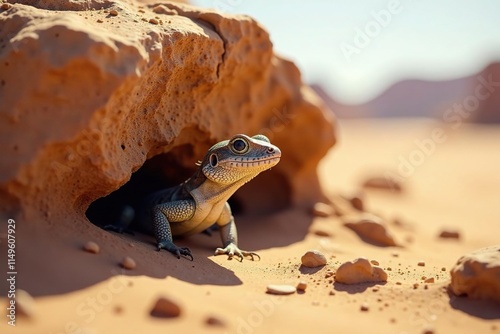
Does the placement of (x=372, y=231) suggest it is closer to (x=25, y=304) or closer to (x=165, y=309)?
(x=165, y=309)

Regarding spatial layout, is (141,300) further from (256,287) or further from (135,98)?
(135,98)

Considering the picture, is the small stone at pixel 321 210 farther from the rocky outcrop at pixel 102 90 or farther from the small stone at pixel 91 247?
the small stone at pixel 91 247

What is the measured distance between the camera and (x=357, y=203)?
1064 centimetres

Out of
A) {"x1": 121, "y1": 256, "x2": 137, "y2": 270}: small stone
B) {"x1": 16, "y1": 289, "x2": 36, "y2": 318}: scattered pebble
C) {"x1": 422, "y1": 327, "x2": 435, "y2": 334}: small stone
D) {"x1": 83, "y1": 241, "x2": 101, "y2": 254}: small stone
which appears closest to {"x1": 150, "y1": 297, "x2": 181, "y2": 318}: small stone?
{"x1": 121, "y1": 256, "x2": 137, "y2": 270}: small stone

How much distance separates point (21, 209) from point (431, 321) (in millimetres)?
3674

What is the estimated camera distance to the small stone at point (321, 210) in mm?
9109

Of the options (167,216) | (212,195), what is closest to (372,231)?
(212,195)

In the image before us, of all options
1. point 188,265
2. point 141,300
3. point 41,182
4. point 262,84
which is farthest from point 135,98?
point 262,84

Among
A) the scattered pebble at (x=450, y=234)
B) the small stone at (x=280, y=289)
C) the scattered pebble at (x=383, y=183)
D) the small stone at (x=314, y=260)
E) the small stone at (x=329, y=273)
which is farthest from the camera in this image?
the scattered pebble at (x=383, y=183)

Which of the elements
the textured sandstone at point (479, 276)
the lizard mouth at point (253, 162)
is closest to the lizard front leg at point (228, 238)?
the lizard mouth at point (253, 162)

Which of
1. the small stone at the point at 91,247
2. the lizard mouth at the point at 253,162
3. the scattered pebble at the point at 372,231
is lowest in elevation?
the scattered pebble at the point at 372,231

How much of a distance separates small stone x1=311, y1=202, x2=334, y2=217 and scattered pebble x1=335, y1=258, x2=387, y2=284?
13.5 ft

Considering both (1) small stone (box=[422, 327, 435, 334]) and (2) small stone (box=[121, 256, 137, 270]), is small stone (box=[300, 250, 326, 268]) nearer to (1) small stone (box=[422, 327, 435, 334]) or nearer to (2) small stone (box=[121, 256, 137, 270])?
(1) small stone (box=[422, 327, 435, 334])

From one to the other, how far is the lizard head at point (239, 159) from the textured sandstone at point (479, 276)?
7.30 ft
